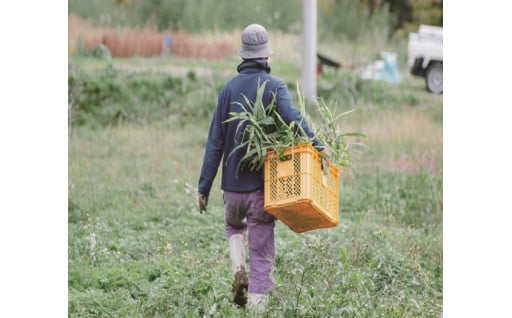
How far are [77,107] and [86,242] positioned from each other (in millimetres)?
3971

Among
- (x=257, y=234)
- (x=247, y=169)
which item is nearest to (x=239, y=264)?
(x=257, y=234)

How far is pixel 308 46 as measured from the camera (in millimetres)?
11109

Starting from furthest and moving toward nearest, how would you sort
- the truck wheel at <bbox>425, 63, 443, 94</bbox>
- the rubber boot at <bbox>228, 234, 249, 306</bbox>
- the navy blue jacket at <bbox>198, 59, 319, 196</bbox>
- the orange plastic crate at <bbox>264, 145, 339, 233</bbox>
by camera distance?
1. the truck wheel at <bbox>425, 63, 443, 94</bbox>
2. the rubber boot at <bbox>228, 234, 249, 306</bbox>
3. the navy blue jacket at <bbox>198, 59, 319, 196</bbox>
4. the orange plastic crate at <bbox>264, 145, 339, 233</bbox>

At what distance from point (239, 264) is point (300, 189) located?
77 centimetres

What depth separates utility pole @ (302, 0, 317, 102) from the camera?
1084cm

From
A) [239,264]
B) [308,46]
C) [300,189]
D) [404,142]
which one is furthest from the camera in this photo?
[308,46]

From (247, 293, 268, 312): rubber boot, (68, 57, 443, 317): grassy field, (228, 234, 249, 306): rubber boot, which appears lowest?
(68, 57, 443, 317): grassy field

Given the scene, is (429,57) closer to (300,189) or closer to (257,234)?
(257,234)

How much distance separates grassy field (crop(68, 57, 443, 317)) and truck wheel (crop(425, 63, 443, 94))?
663mm

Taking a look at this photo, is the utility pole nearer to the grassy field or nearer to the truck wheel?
the grassy field

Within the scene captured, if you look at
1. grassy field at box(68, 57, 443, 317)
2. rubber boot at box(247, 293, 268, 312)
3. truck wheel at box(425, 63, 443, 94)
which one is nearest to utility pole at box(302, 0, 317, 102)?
grassy field at box(68, 57, 443, 317)

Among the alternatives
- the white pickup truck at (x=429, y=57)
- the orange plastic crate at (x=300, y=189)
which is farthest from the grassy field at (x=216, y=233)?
the white pickup truck at (x=429, y=57)

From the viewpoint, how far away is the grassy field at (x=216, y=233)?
5523mm
